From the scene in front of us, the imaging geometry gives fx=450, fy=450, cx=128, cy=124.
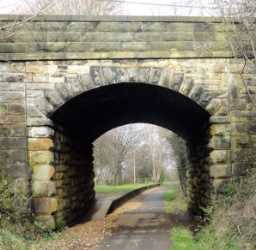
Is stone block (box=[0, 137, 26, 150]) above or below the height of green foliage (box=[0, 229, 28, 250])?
above

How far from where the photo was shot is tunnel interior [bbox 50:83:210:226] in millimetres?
11492

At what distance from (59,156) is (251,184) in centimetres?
488

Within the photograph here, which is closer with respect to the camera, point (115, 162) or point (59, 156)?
point (59, 156)

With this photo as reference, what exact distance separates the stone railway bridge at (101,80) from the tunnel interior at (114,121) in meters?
0.20

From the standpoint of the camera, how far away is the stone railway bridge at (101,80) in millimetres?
10602

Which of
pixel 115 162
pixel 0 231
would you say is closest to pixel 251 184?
pixel 0 231

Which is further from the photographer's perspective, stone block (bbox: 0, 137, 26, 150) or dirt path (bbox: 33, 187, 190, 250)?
stone block (bbox: 0, 137, 26, 150)

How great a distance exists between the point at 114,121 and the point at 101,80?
6.38 m

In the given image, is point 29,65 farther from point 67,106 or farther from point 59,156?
point 59,156

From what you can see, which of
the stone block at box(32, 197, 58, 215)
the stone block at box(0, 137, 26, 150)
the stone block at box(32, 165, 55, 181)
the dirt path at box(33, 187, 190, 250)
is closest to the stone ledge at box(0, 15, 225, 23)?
the stone block at box(0, 137, 26, 150)

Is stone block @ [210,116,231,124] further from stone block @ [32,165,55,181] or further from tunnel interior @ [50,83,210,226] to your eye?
stone block @ [32,165,55,181]

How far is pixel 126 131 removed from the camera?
50531 millimetres

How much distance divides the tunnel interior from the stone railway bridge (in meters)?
0.20

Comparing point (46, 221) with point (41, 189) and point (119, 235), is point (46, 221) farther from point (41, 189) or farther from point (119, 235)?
point (119, 235)
